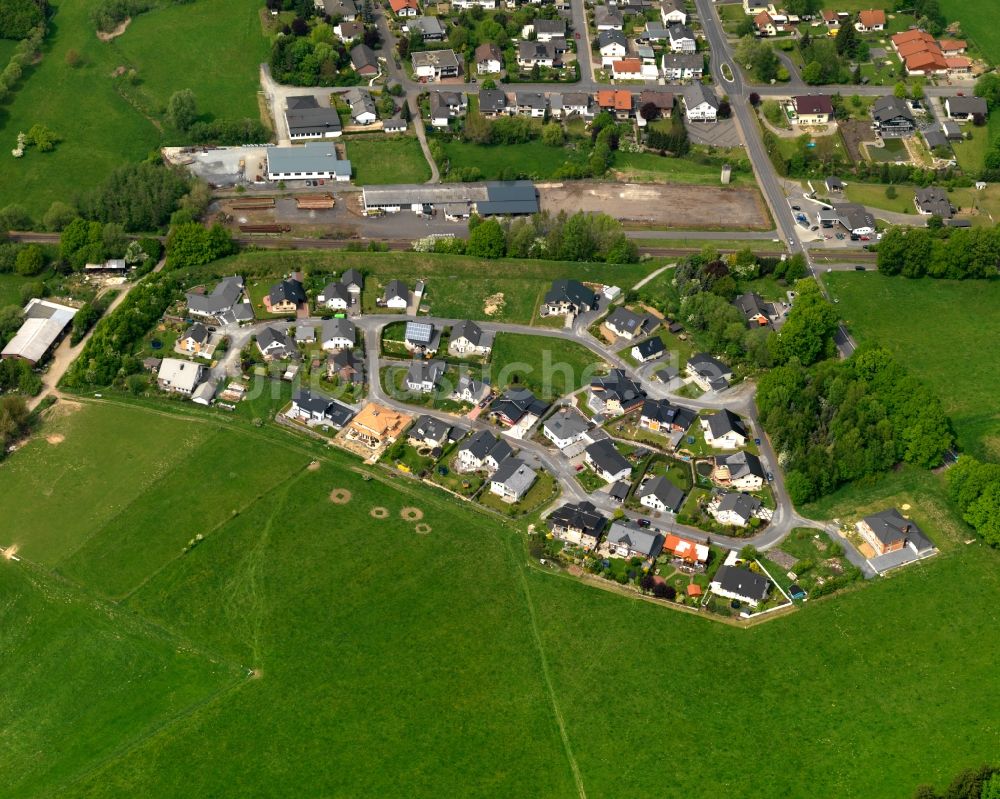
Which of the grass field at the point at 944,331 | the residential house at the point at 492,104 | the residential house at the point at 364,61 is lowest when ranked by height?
the grass field at the point at 944,331

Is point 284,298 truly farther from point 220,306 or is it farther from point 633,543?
point 633,543

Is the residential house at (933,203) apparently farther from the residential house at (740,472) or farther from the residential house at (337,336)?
the residential house at (337,336)

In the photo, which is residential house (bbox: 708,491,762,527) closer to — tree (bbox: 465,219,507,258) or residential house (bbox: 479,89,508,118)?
tree (bbox: 465,219,507,258)

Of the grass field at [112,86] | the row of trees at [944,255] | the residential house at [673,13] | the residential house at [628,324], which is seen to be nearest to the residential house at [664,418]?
the residential house at [628,324]

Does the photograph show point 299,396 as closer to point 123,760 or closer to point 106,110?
point 123,760

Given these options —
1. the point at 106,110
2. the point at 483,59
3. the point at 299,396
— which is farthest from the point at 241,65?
the point at 299,396

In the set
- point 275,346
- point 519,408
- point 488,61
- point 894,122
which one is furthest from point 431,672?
point 894,122
